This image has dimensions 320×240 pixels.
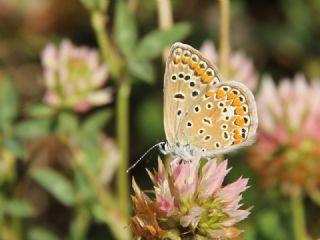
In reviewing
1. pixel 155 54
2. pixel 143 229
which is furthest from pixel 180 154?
pixel 155 54

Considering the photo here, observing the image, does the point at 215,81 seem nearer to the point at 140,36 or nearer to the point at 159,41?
the point at 159,41

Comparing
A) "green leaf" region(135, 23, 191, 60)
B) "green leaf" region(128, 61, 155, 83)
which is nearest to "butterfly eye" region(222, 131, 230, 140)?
"green leaf" region(128, 61, 155, 83)

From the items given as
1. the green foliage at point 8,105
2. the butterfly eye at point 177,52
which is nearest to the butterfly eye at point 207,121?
the butterfly eye at point 177,52

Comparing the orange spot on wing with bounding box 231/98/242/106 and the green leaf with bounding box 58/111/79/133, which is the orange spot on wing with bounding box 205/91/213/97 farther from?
the green leaf with bounding box 58/111/79/133

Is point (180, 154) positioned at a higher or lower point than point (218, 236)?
higher

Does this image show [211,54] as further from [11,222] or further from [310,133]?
[11,222]

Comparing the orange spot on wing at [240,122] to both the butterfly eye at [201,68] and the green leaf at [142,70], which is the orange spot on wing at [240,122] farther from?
the green leaf at [142,70]
